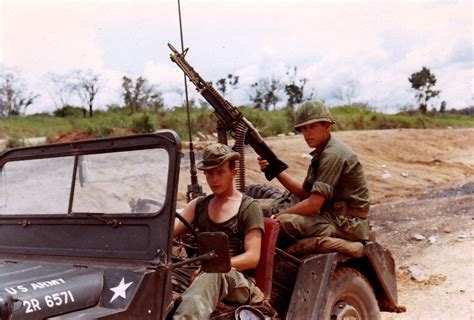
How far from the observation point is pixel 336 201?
499 cm

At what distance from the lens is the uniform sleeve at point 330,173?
482 cm

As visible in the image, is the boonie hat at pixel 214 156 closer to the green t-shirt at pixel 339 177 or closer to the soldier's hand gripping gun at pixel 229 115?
the green t-shirt at pixel 339 177

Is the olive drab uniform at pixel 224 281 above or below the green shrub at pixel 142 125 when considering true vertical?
above

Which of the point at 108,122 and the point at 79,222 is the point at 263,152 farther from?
the point at 108,122

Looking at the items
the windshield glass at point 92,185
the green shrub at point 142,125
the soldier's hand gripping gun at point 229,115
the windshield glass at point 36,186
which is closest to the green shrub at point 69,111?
the green shrub at point 142,125

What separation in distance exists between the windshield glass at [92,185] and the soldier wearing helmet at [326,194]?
1.38m

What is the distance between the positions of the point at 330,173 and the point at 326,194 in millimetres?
159

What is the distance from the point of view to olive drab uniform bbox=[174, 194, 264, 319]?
11.7 ft

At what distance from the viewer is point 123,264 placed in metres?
3.53

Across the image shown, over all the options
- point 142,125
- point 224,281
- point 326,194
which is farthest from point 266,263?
point 142,125

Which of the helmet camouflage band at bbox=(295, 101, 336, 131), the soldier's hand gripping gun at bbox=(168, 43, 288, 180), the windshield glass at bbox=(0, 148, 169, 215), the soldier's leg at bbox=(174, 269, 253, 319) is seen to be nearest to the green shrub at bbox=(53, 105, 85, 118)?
the soldier's hand gripping gun at bbox=(168, 43, 288, 180)

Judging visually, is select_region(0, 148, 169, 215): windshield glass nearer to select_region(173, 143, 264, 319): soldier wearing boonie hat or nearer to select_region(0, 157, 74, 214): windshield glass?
select_region(0, 157, 74, 214): windshield glass

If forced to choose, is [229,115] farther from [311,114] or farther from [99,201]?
[99,201]

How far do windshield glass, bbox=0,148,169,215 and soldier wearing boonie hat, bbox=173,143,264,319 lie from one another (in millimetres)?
378
